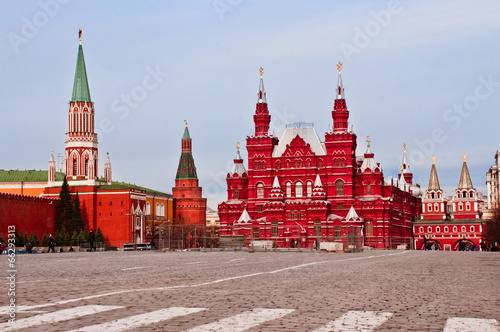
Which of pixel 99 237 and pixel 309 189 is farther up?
pixel 309 189

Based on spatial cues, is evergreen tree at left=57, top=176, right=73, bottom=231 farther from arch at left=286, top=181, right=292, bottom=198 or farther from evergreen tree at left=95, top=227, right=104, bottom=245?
arch at left=286, top=181, right=292, bottom=198

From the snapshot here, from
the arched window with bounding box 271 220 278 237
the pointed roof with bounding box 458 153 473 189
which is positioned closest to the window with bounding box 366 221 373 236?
the arched window with bounding box 271 220 278 237

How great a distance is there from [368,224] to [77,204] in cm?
4079

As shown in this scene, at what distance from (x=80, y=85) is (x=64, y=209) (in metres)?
20.6

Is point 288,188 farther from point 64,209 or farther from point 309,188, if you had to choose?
point 64,209

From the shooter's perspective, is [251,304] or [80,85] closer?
[251,304]

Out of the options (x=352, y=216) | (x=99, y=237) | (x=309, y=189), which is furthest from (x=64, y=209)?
(x=352, y=216)

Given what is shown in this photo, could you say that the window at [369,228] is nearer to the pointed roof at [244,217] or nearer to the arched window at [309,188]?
the arched window at [309,188]

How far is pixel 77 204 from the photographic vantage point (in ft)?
361

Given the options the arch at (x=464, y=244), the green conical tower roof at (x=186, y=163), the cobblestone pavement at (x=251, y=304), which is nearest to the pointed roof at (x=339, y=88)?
the arch at (x=464, y=244)

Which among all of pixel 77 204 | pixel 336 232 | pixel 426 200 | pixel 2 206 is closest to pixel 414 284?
pixel 2 206

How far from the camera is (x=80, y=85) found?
118 m

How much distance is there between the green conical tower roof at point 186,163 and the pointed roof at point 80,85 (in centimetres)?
4032

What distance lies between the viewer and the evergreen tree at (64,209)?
108 m
